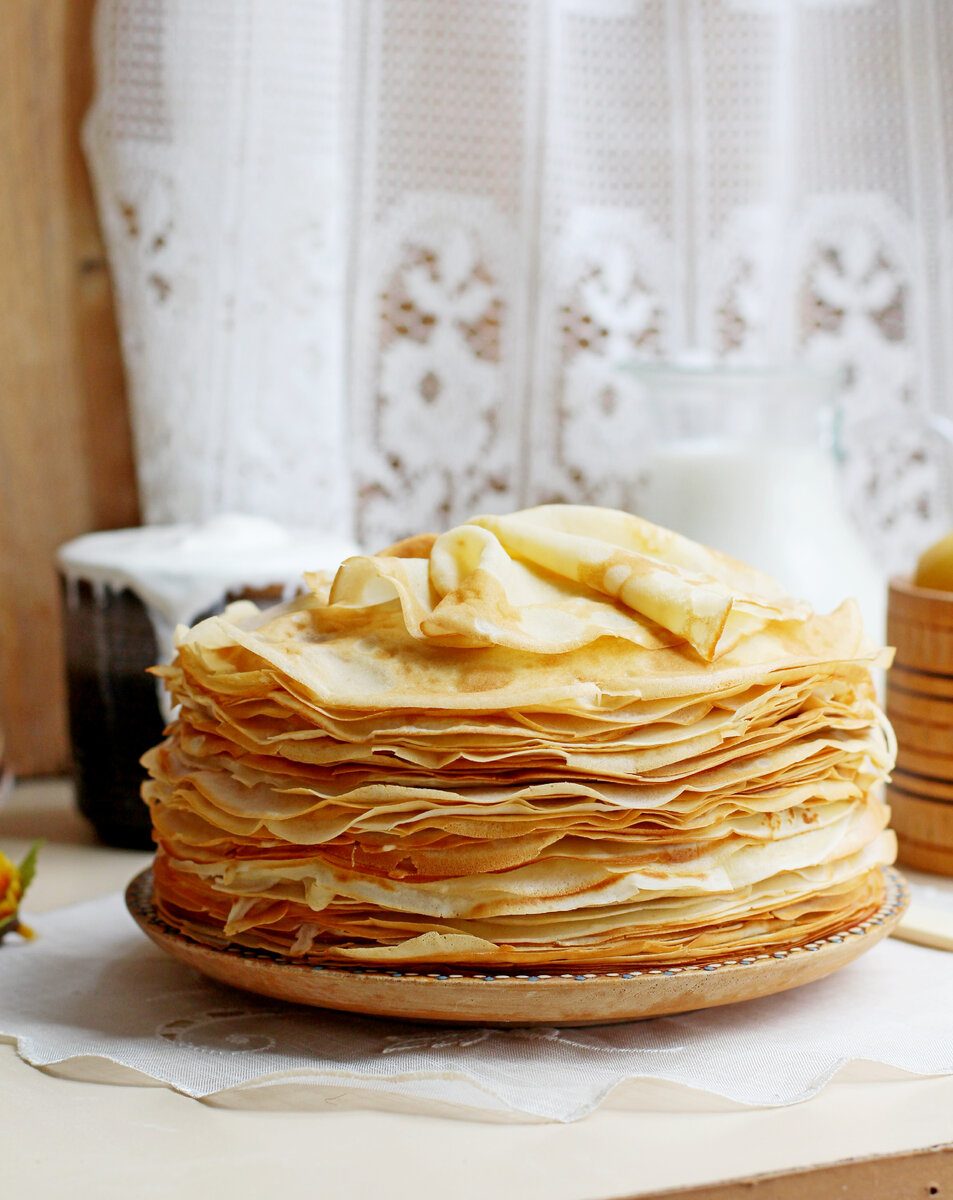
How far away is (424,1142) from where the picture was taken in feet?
1.47

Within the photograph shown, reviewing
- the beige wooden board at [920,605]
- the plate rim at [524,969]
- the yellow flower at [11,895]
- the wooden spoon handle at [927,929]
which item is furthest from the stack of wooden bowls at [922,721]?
the yellow flower at [11,895]

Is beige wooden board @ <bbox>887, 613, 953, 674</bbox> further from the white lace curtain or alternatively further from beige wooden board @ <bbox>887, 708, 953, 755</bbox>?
the white lace curtain

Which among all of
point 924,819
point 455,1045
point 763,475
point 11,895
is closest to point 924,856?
point 924,819

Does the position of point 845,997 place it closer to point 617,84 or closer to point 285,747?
point 285,747

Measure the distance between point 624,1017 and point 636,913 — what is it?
45 mm

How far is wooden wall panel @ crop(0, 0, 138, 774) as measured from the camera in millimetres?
926

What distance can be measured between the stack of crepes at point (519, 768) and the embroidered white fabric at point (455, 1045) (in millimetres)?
40

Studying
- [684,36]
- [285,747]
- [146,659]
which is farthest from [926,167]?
[285,747]

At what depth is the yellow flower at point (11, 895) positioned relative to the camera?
63cm

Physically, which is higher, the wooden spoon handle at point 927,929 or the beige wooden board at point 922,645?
the beige wooden board at point 922,645

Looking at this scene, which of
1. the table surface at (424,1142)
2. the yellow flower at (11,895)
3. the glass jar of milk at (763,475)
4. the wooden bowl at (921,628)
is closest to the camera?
the table surface at (424,1142)

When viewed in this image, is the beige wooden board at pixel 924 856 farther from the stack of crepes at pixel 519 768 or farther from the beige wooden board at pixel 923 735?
the stack of crepes at pixel 519 768

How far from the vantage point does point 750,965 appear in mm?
487

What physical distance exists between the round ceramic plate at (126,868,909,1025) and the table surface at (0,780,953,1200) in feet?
0.11
